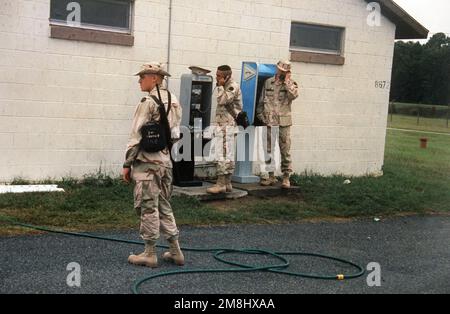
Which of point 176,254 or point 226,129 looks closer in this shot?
point 176,254

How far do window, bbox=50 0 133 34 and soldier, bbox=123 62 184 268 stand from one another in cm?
434

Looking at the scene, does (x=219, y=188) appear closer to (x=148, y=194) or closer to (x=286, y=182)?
(x=286, y=182)

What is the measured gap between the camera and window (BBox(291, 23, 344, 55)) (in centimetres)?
1269

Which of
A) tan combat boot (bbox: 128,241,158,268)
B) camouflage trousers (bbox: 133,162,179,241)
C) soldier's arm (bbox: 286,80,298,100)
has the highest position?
soldier's arm (bbox: 286,80,298,100)

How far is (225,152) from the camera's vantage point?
10211mm

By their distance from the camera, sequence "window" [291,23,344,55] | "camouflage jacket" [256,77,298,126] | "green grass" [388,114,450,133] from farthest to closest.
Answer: "green grass" [388,114,450,133] → "window" [291,23,344,55] → "camouflage jacket" [256,77,298,126]

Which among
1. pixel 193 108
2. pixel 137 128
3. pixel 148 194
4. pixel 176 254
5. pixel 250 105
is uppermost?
pixel 250 105

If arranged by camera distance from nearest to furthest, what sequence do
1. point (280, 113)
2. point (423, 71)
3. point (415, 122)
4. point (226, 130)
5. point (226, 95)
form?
point (226, 95) < point (226, 130) < point (280, 113) < point (423, 71) < point (415, 122)

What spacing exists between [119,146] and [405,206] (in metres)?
5.00

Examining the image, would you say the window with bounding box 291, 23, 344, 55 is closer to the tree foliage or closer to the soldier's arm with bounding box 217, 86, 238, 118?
the soldier's arm with bounding box 217, 86, 238, 118

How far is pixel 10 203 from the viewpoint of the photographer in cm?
869

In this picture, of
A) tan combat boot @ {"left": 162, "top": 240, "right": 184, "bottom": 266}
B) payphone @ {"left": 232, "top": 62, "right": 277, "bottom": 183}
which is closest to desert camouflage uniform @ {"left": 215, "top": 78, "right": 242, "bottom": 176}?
payphone @ {"left": 232, "top": 62, "right": 277, "bottom": 183}

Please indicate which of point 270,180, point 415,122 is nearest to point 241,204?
point 270,180

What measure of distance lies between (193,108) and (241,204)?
1.98m
